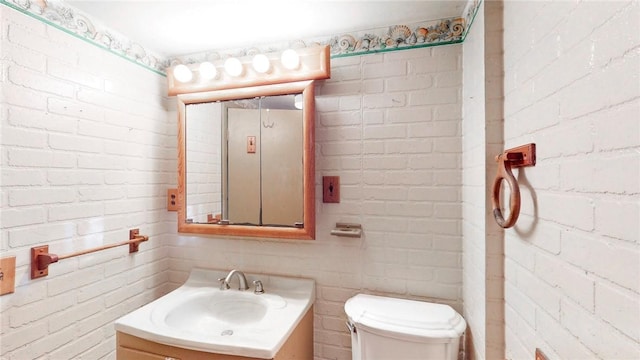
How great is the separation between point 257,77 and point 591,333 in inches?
56.9

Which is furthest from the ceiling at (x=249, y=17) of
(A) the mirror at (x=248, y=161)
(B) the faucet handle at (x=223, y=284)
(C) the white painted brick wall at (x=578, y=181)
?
(B) the faucet handle at (x=223, y=284)

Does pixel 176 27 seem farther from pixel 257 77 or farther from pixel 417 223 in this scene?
pixel 417 223

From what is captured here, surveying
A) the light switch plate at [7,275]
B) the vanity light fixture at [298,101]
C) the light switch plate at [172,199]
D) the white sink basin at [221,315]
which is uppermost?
the vanity light fixture at [298,101]

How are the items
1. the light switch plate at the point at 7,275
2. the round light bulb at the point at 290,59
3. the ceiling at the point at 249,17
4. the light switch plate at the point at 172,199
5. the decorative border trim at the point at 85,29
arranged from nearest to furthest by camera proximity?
the light switch plate at the point at 7,275
the decorative border trim at the point at 85,29
the ceiling at the point at 249,17
the round light bulb at the point at 290,59
the light switch plate at the point at 172,199

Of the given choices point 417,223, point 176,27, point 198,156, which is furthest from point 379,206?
point 176,27

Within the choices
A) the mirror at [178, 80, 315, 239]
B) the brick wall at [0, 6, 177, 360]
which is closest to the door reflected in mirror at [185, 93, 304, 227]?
the mirror at [178, 80, 315, 239]

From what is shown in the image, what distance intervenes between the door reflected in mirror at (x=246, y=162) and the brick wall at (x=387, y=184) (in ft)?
0.44

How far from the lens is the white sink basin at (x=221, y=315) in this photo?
1000mm

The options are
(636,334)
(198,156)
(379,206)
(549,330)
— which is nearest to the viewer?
(636,334)

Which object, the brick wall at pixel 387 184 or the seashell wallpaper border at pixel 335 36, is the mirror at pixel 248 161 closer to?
the brick wall at pixel 387 184

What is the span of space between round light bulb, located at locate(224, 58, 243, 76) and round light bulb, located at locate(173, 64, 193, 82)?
246 millimetres

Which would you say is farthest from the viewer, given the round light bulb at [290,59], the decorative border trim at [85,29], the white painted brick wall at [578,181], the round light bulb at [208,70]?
the round light bulb at [208,70]

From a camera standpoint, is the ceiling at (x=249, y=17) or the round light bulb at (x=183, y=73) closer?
the ceiling at (x=249, y=17)

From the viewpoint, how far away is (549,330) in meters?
0.64
